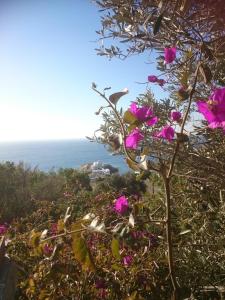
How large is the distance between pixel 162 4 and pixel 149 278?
2.25 meters

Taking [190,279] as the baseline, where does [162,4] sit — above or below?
above

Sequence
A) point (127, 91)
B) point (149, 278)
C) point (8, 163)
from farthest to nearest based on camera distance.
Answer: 1. point (8, 163)
2. point (149, 278)
3. point (127, 91)

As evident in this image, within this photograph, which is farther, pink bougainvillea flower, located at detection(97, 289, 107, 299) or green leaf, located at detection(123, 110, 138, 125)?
pink bougainvillea flower, located at detection(97, 289, 107, 299)

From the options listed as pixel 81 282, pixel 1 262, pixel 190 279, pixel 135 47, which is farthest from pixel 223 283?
pixel 135 47

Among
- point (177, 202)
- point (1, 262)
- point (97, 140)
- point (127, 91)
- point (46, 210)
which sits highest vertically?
point (127, 91)

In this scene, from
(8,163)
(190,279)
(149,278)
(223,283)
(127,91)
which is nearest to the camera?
(127,91)

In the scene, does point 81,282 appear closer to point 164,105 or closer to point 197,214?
point 197,214

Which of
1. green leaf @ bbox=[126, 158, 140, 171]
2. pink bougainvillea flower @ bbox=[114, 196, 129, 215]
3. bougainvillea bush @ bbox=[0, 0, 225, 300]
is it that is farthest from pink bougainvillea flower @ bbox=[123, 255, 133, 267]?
green leaf @ bbox=[126, 158, 140, 171]

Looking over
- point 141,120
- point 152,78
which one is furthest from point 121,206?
point 152,78

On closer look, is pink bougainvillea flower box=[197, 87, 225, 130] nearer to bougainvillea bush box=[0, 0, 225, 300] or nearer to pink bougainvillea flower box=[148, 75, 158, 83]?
bougainvillea bush box=[0, 0, 225, 300]

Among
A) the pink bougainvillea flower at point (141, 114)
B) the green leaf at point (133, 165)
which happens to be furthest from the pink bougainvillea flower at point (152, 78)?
the green leaf at point (133, 165)

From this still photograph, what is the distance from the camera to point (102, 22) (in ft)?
8.61

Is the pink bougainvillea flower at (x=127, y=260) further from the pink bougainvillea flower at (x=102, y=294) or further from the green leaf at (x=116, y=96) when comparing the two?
the green leaf at (x=116, y=96)

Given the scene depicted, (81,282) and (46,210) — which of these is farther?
(46,210)
